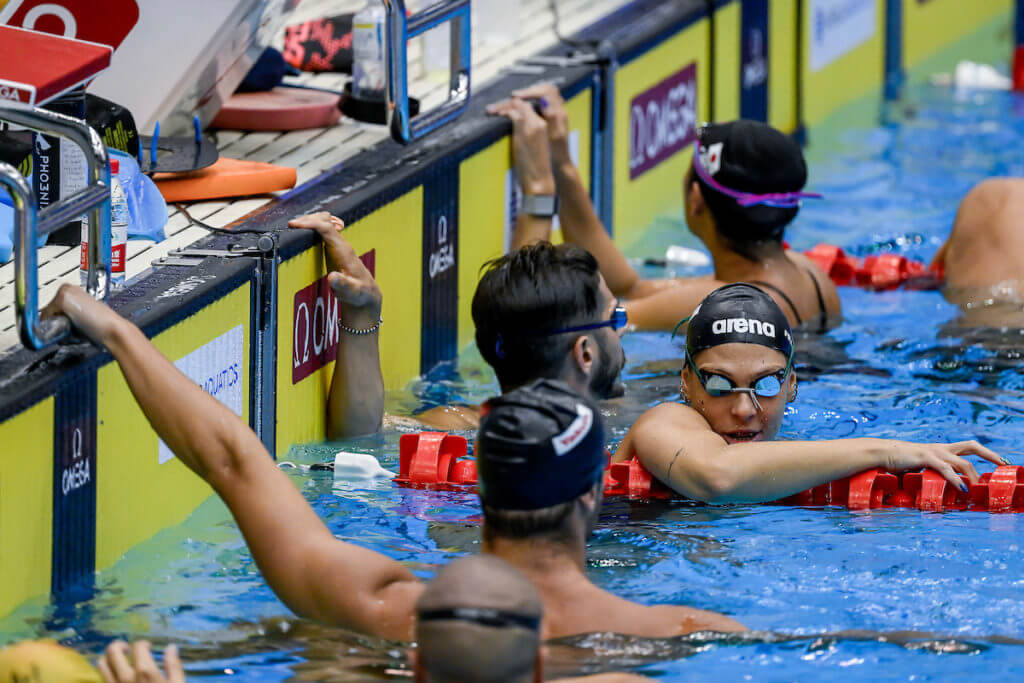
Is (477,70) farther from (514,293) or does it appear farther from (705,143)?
(514,293)

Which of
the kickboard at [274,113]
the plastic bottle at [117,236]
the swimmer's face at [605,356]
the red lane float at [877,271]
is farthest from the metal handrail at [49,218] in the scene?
the red lane float at [877,271]

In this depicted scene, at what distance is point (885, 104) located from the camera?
9484 millimetres

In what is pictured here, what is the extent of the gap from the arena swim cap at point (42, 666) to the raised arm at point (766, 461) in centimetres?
151

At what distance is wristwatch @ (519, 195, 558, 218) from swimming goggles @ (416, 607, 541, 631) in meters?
3.34

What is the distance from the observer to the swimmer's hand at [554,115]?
19.2 feet

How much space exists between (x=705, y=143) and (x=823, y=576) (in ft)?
6.84

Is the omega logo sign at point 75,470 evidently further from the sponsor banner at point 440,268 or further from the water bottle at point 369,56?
the water bottle at point 369,56

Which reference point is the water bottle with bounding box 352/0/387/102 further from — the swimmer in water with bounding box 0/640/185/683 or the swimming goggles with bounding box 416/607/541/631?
the swimming goggles with bounding box 416/607/541/631

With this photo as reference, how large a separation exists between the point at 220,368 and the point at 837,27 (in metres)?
5.85

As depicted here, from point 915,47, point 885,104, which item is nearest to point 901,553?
point 885,104

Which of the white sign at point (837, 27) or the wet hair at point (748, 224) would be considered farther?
the white sign at point (837, 27)

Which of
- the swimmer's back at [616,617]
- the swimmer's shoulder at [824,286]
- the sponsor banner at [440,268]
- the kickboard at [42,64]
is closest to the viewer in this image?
the swimmer's back at [616,617]

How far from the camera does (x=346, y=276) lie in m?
4.46

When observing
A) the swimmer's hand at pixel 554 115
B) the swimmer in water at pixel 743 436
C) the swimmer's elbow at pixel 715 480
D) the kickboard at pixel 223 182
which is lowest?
the swimmer's elbow at pixel 715 480
